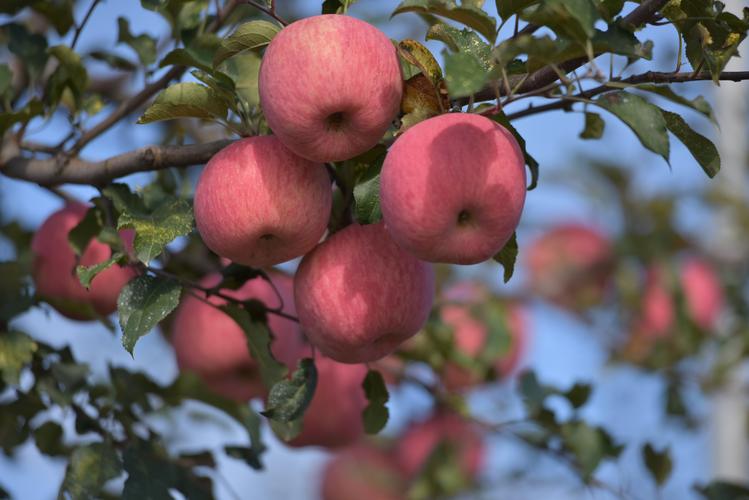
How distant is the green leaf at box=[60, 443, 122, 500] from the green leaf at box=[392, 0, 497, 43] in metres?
0.72

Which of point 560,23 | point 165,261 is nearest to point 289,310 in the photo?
point 165,261

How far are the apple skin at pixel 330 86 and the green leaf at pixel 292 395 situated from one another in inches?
11.4

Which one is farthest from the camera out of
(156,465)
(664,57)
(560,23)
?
(664,57)

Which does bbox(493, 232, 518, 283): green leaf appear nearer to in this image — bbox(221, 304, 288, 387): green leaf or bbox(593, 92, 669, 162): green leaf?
bbox(593, 92, 669, 162): green leaf

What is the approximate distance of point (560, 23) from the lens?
0.85m

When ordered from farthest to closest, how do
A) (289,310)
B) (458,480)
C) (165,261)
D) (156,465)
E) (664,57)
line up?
(664,57), (458,480), (165,261), (289,310), (156,465)

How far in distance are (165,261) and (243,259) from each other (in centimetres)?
56

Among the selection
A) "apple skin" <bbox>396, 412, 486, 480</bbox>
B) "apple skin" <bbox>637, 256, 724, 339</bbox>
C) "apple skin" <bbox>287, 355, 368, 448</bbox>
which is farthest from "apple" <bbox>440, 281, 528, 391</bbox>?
"apple skin" <bbox>637, 256, 724, 339</bbox>

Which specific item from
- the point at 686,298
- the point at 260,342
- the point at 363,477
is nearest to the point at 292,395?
the point at 260,342

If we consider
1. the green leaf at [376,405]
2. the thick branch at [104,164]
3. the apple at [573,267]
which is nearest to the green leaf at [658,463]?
the green leaf at [376,405]

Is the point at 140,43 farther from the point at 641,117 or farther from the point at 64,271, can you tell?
the point at 641,117

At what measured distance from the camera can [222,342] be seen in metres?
1.53

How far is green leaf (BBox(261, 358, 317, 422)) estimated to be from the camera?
42.1 inches

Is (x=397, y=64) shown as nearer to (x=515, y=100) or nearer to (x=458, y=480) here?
(x=515, y=100)
